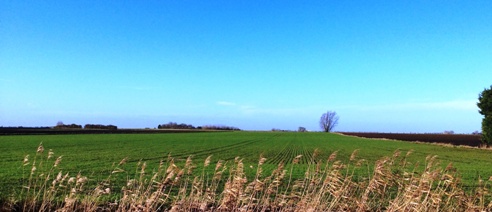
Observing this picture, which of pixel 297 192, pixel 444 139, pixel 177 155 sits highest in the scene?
pixel 444 139

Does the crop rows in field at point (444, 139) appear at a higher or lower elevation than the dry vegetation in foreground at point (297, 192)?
higher

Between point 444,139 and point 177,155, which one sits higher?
point 444,139

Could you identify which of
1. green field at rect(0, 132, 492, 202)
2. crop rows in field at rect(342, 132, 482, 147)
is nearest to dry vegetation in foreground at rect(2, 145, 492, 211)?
green field at rect(0, 132, 492, 202)

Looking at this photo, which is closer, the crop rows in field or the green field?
the green field

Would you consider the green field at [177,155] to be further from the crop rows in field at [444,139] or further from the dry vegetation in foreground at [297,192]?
the crop rows in field at [444,139]

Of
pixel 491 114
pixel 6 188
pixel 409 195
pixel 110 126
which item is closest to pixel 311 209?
pixel 409 195

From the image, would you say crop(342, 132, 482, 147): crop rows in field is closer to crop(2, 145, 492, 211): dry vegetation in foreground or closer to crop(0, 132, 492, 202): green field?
crop(0, 132, 492, 202): green field

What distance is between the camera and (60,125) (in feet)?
599

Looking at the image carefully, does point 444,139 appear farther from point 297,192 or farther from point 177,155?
point 297,192

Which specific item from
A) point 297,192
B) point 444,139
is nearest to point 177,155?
point 297,192

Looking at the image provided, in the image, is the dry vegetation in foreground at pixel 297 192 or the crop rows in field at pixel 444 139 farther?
the crop rows in field at pixel 444 139

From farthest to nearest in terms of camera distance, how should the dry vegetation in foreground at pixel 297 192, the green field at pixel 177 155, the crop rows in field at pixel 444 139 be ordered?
the crop rows in field at pixel 444 139 < the green field at pixel 177 155 < the dry vegetation in foreground at pixel 297 192

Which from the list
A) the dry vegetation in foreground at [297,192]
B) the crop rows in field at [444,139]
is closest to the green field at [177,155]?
the dry vegetation in foreground at [297,192]

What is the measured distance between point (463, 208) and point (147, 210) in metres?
9.16
